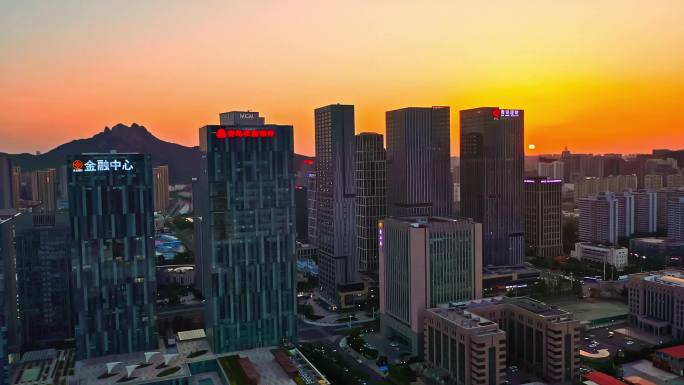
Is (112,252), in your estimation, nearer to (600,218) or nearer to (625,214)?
(600,218)

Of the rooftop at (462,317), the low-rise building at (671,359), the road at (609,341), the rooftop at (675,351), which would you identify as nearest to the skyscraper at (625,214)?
the road at (609,341)

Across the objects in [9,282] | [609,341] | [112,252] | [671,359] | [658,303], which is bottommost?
[609,341]

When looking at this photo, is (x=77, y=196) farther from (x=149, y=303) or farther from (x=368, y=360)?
(x=368, y=360)

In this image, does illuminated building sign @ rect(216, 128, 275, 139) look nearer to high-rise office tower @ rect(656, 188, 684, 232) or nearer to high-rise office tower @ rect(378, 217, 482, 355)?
high-rise office tower @ rect(378, 217, 482, 355)

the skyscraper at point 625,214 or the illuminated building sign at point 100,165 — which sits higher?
the illuminated building sign at point 100,165

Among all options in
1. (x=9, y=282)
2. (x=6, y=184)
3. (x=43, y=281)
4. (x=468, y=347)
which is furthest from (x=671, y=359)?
(x=6, y=184)

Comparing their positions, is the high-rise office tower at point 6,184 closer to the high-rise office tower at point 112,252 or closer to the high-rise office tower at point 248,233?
the high-rise office tower at point 112,252

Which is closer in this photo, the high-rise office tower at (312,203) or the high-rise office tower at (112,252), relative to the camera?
the high-rise office tower at (112,252)

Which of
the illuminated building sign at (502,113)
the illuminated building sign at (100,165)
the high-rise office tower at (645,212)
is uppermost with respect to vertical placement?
the illuminated building sign at (502,113)
